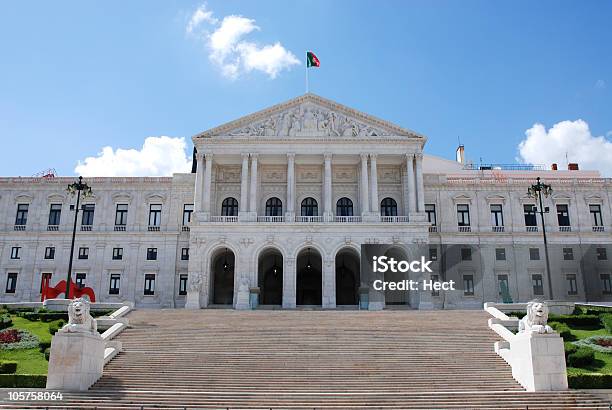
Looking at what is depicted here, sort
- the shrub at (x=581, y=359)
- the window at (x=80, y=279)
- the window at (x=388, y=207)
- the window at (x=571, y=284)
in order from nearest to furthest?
1. the shrub at (x=581, y=359)
2. the window at (x=571, y=284)
3. the window at (x=80, y=279)
4. the window at (x=388, y=207)

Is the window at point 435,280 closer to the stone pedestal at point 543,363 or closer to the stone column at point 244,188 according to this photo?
the stone column at point 244,188

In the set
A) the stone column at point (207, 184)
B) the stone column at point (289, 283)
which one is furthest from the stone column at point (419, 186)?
the stone column at point (207, 184)

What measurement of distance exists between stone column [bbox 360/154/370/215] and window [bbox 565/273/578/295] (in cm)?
2115

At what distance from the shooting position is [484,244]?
57.1m

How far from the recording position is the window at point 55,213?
58656 mm

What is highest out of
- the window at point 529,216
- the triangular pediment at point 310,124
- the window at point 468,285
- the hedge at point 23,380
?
the triangular pediment at point 310,124

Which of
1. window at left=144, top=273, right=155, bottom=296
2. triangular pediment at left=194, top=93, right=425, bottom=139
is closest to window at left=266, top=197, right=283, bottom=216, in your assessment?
triangular pediment at left=194, top=93, right=425, bottom=139

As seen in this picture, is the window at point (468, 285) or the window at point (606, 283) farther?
the window at point (468, 285)

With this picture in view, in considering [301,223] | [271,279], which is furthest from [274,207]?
[271,279]

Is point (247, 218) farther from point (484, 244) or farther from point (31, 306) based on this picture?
point (484, 244)

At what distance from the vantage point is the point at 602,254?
5631cm

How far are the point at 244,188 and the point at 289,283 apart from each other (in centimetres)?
1008

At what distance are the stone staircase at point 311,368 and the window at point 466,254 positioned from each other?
20.7m

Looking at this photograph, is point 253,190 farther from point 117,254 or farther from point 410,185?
point 117,254
